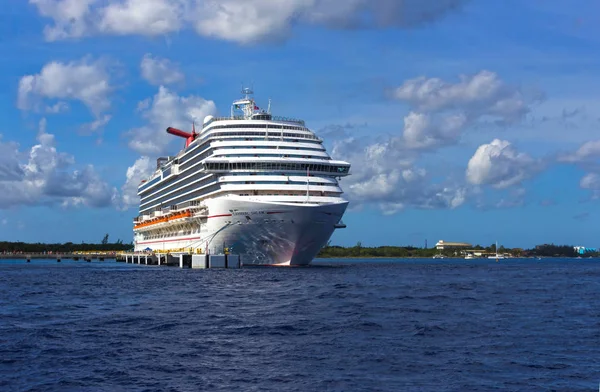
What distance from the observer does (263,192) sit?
75.1 m

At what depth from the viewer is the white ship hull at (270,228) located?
7125 cm

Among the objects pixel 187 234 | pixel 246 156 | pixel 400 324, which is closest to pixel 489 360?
pixel 400 324

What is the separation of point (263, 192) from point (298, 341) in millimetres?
47518

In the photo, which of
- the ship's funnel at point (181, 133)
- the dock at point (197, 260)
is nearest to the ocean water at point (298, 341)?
the dock at point (197, 260)

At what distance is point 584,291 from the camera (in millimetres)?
55781

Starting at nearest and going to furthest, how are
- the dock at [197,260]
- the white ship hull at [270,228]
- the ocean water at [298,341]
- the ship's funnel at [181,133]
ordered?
the ocean water at [298,341] < the white ship hull at [270,228] < the dock at [197,260] < the ship's funnel at [181,133]

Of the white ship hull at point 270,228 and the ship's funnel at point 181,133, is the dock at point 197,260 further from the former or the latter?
the ship's funnel at point 181,133

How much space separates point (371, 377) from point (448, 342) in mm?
7064

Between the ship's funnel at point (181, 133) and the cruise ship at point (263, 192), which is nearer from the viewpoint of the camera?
the cruise ship at point (263, 192)

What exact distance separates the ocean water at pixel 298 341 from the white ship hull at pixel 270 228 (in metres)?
22.7

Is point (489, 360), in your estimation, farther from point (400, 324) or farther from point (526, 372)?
point (400, 324)

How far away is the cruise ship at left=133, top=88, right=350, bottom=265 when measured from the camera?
7256cm

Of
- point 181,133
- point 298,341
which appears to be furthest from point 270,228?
point 181,133

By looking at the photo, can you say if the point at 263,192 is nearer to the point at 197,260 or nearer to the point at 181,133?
the point at 197,260
